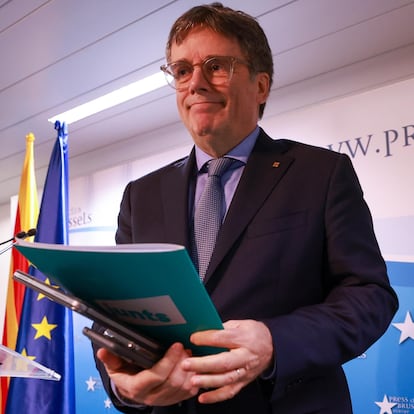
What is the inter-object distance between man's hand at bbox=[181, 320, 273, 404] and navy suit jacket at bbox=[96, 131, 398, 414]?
66 millimetres

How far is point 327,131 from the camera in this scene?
287cm

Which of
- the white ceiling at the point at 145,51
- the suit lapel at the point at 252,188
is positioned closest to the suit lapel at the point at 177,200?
the suit lapel at the point at 252,188

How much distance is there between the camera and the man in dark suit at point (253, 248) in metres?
0.77

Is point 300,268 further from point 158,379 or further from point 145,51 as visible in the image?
point 145,51

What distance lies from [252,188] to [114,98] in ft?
8.25

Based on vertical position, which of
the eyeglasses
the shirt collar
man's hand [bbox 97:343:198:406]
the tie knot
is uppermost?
the eyeglasses

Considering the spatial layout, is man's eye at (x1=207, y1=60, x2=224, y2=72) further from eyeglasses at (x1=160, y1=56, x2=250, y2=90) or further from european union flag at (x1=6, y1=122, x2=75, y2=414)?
european union flag at (x1=6, y1=122, x2=75, y2=414)

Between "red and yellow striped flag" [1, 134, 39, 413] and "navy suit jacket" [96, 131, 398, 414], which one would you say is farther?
"red and yellow striped flag" [1, 134, 39, 413]

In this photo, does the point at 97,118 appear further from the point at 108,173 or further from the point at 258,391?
the point at 258,391

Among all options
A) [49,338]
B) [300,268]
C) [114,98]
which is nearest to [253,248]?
[300,268]

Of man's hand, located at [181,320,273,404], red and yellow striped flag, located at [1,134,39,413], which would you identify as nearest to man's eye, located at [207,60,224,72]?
man's hand, located at [181,320,273,404]

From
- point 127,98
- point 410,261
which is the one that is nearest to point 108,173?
point 127,98

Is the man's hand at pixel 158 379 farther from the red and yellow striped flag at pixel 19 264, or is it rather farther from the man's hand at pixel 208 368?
the red and yellow striped flag at pixel 19 264

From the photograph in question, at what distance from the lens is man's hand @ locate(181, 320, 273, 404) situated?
0.70 m
